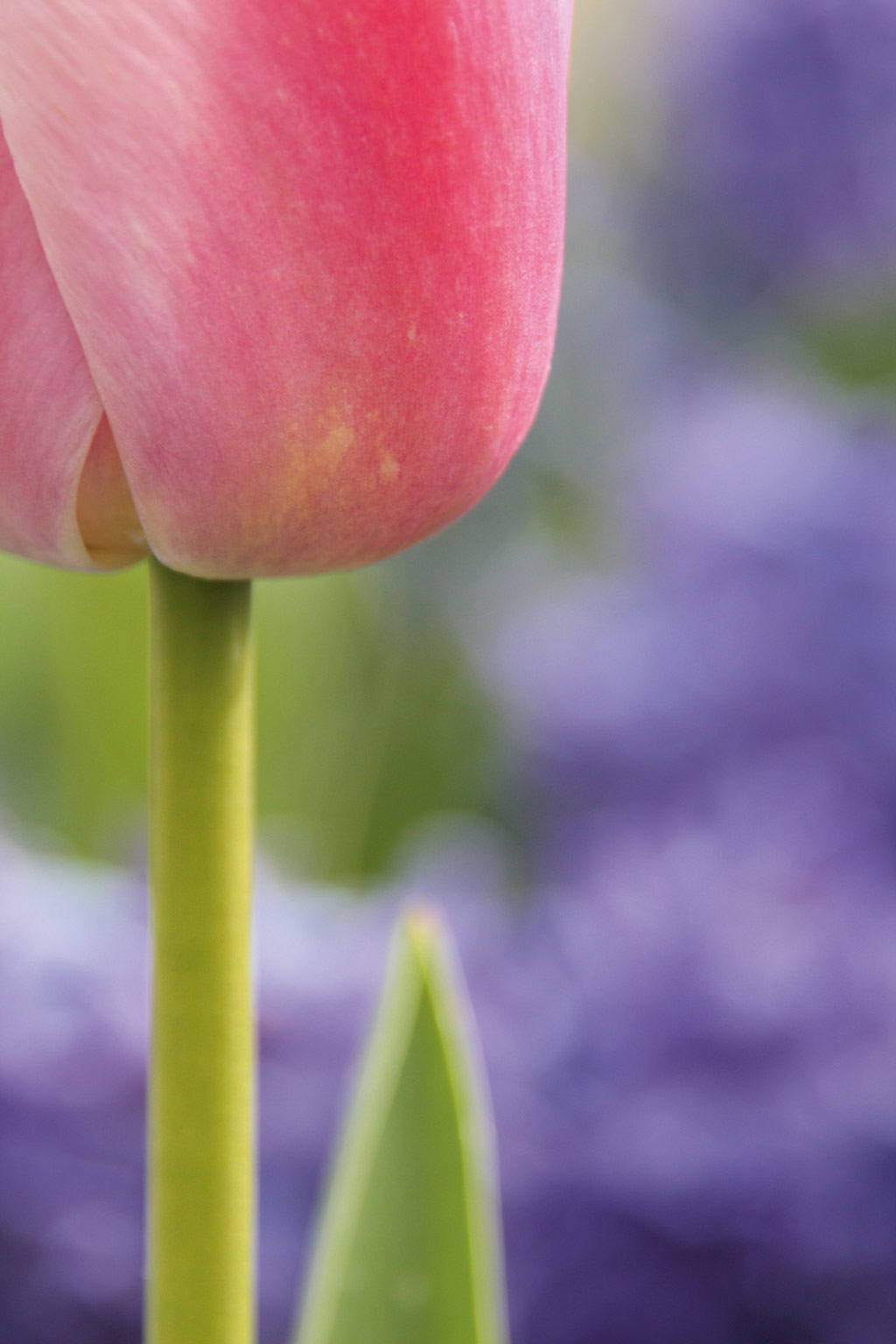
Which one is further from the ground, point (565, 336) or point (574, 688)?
point (565, 336)

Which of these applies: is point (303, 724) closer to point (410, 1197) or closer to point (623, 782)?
point (623, 782)

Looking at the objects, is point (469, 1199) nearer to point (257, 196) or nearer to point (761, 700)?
point (257, 196)

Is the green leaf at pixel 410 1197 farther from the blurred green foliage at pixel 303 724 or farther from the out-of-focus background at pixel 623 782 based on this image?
the blurred green foliage at pixel 303 724

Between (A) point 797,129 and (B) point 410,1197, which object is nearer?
(B) point 410,1197

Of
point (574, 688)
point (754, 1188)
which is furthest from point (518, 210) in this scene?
point (574, 688)

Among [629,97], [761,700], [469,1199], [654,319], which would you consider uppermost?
[629,97]

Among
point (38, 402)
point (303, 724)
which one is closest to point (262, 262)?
point (38, 402)

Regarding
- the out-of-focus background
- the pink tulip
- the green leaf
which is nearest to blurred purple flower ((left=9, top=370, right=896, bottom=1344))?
the out-of-focus background
